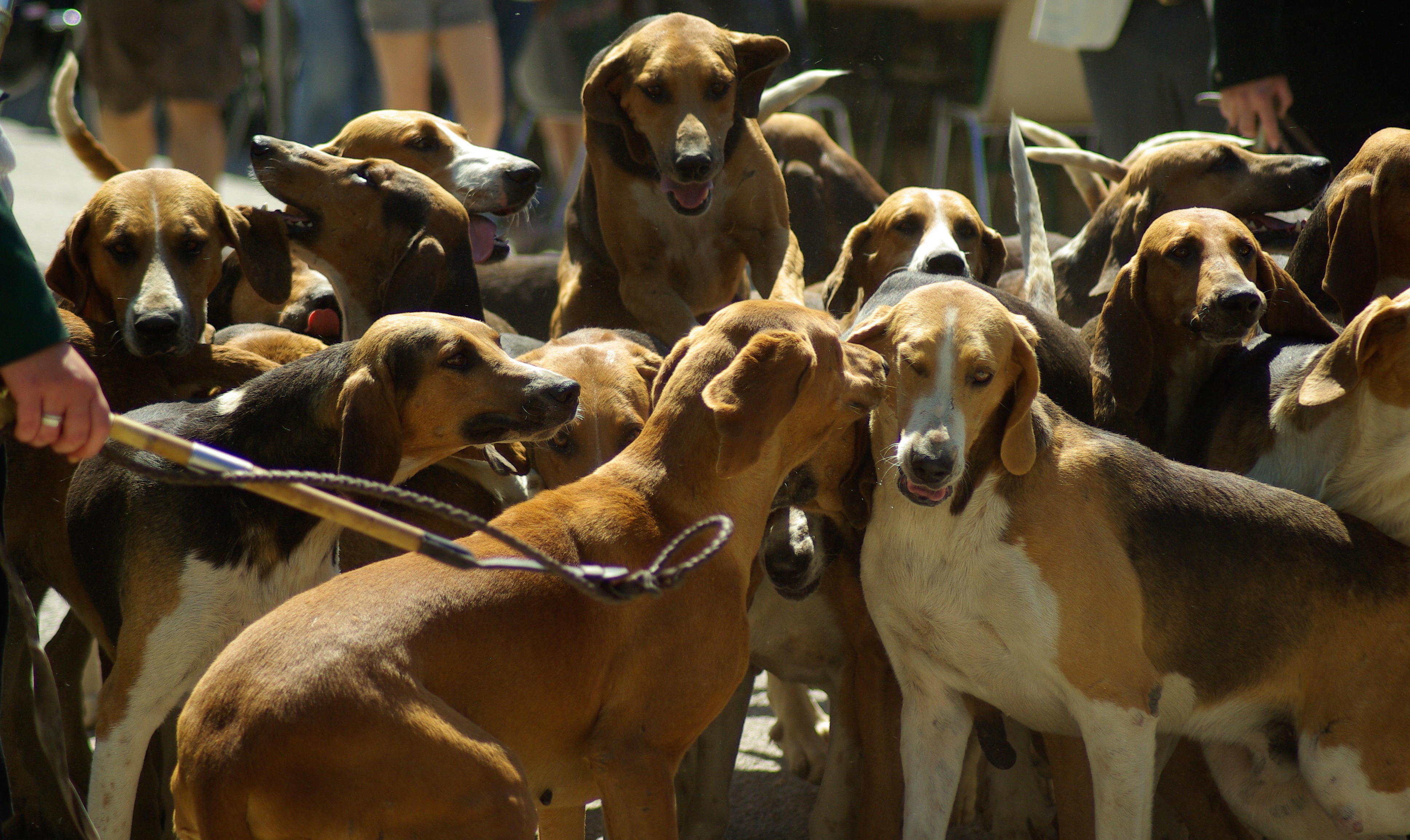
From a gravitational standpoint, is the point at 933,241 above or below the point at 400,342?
below

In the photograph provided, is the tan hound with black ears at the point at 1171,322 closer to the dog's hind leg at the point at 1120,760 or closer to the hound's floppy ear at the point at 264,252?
the dog's hind leg at the point at 1120,760

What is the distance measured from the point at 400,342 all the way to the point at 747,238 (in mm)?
2409

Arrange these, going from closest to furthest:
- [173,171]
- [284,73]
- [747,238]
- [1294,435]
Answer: [1294,435], [173,171], [747,238], [284,73]

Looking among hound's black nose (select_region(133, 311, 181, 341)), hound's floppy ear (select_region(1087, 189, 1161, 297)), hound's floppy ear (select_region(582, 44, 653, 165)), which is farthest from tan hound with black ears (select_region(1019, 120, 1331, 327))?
hound's black nose (select_region(133, 311, 181, 341))

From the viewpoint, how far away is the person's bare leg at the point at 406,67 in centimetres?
966

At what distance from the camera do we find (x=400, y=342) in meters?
3.63

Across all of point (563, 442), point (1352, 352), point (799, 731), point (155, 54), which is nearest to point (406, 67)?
point (155, 54)

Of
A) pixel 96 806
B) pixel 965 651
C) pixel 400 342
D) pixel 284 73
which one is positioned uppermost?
pixel 400 342

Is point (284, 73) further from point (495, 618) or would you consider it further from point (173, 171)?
point (495, 618)

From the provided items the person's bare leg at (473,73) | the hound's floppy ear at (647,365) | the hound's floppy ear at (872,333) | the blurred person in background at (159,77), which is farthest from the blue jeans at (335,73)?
the hound's floppy ear at (872,333)

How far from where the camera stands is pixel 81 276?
436 centimetres

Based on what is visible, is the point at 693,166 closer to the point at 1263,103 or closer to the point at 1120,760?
the point at 1120,760

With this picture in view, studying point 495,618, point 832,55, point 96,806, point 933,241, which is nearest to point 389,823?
point 495,618

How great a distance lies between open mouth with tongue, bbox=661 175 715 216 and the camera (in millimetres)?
5207
